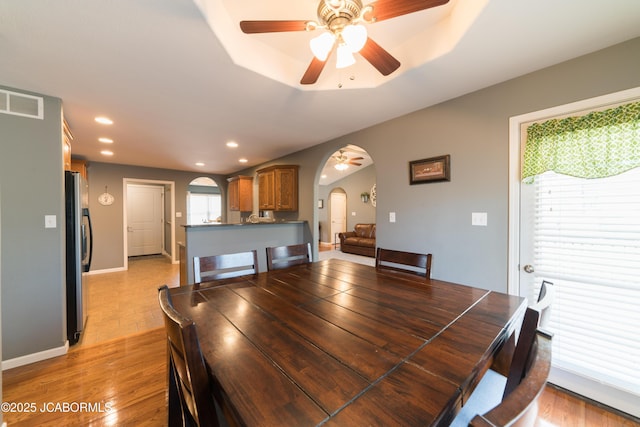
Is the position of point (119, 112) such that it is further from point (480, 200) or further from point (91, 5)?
point (480, 200)

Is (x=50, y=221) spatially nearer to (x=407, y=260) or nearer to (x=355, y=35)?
(x=355, y=35)

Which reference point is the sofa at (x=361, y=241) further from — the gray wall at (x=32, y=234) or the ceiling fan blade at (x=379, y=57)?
the gray wall at (x=32, y=234)

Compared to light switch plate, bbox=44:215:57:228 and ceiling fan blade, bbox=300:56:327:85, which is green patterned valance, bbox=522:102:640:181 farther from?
light switch plate, bbox=44:215:57:228

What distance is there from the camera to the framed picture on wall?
7.79 feet

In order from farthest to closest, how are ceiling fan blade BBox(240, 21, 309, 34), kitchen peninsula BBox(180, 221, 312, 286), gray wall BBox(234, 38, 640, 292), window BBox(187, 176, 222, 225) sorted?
1. window BBox(187, 176, 222, 225)
2. kitchen peninsula BBox(180, 221, 312, 286)
3. gray wall BBox(234, 38, 640, 292)
4. ceiling fan blade BBox(240, 21, 309, 34)

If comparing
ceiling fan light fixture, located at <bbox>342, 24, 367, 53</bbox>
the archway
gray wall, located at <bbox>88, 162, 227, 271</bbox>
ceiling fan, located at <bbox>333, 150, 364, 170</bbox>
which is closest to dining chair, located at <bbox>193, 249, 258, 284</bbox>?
ceiling fan light fixture, located at <bbox>342, 24, 367, 53</bbox>

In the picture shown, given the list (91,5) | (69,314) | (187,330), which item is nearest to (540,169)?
(187,330)

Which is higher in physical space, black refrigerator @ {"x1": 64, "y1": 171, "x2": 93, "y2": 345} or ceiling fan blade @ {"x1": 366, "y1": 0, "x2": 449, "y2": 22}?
ceiling fan blade @ {"x1": 366, "y1": 0, "x2": 449, "y2": 22}

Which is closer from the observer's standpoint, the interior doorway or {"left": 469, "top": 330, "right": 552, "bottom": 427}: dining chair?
{"left": 469, "top": 330, "right": 552, "bottom": 427}: dining chair

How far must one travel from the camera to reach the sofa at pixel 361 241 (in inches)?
261

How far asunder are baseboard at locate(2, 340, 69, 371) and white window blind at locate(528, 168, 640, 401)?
419cm

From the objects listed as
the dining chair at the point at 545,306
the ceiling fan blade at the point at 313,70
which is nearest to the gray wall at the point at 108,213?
the ceiling fan blade at the point at 313,70

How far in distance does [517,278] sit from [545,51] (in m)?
1.72

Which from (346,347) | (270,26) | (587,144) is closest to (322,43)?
(270,26)
